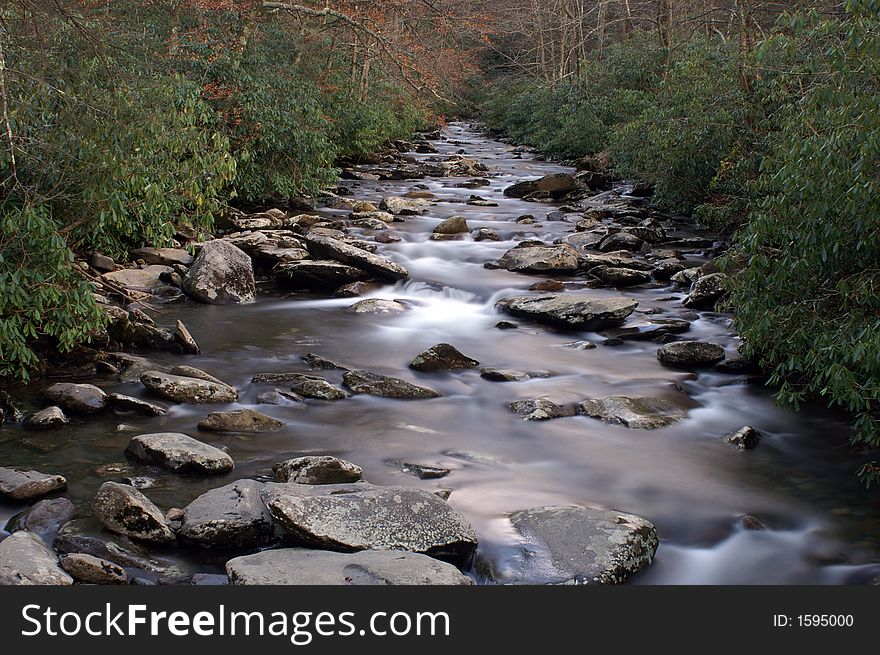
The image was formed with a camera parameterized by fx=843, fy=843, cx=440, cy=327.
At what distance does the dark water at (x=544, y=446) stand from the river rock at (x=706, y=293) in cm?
40

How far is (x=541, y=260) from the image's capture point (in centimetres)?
1465

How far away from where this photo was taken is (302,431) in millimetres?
7625

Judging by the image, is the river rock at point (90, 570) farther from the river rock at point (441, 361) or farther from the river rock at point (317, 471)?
the river rock at point (441, 361)

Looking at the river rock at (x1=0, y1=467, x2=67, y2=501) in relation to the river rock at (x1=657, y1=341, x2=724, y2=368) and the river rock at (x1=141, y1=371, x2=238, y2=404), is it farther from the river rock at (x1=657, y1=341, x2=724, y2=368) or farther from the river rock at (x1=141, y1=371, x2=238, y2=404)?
the river rock at (x1=657, y1=341, x2=724, y2=368)

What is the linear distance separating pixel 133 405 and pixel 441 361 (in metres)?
3.58

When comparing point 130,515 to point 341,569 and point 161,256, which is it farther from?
point 161,256

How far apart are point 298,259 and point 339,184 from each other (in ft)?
33.0

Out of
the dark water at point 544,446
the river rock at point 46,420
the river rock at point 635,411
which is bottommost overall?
the dark water at point 544,446

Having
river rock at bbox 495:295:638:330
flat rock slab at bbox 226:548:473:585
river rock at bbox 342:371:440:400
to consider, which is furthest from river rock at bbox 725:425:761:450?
flat rock slab at bbox 226:548:473:585

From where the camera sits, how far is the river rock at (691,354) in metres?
9.87

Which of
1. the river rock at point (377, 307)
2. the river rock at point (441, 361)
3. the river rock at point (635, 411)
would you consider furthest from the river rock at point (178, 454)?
the river rock at point (377, 307)

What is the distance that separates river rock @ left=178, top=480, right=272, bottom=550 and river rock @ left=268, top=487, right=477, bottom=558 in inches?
8.0

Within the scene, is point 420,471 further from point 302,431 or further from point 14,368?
point 14,368

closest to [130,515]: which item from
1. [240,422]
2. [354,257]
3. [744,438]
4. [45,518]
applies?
[45,518]
